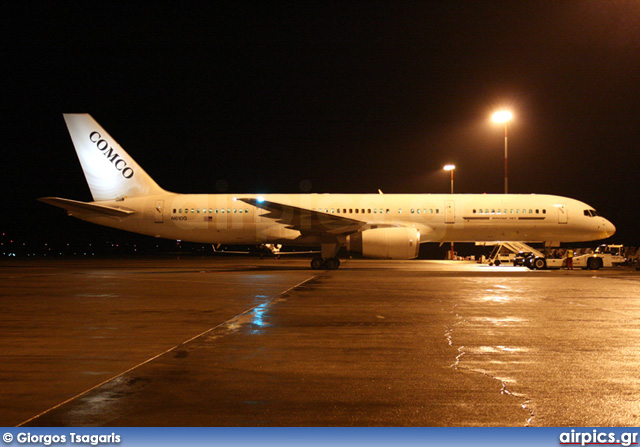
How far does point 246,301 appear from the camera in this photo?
1286 centimetres

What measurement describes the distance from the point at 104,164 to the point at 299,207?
10338 millimetres

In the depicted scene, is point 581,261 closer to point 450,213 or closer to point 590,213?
point 590,213

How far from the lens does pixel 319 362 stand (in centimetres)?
635

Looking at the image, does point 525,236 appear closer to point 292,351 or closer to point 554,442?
point 292,351

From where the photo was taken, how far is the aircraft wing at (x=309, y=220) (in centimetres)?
2456

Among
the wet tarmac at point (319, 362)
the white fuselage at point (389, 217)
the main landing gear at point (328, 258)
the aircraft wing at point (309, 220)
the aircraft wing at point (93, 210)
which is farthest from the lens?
the white fuselage at point (389, 217)

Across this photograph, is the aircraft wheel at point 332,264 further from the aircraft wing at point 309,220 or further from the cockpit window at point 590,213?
the cockpit window at point 590,213

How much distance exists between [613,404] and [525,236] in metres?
24.0

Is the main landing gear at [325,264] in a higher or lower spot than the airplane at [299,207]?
lower

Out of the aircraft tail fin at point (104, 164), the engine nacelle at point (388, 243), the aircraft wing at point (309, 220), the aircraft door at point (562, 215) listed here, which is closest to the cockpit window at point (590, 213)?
the aircraft door at point (562, 215)

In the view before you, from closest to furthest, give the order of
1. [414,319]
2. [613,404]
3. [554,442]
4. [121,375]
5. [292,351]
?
1. [554,442]
2. [613,404]
3. [121,375]
4. [292,351]
5. [414,319]

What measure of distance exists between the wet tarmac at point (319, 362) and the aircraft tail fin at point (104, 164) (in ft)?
52.1

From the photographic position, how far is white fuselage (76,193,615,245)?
26.7 metres

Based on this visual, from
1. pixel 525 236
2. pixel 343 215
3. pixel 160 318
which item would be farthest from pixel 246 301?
pixel 525 236
